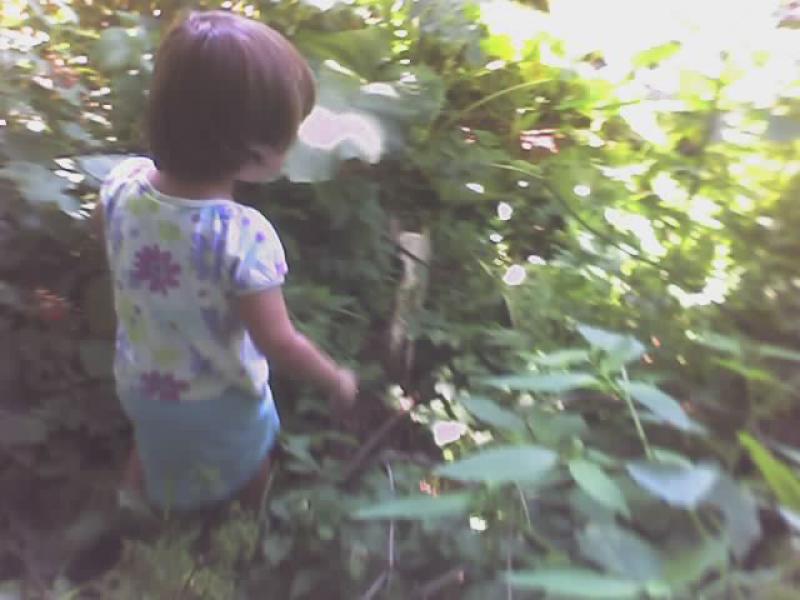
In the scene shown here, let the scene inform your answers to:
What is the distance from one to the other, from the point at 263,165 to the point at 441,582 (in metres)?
0.45

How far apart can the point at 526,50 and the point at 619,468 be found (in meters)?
0.80

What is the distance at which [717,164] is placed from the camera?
3.14 ft

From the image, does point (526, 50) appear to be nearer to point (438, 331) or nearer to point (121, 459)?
point (438, 331)

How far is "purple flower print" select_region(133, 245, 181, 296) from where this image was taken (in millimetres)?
961

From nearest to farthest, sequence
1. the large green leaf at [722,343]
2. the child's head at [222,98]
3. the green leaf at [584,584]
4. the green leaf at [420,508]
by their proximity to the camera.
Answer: the green leaf at [584,584] → the green leaf at [420,508] → the large green leaf at [722,343] → the child's head at [222,98]

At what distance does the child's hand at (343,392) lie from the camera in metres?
1.02

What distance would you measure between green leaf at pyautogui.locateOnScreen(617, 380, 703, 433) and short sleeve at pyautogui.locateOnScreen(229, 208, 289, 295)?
15.2 inches

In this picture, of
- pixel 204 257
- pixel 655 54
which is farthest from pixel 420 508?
pixel 655 54

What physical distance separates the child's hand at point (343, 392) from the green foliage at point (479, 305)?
1.5 inches

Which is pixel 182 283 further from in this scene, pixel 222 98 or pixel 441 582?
pixel 441 582

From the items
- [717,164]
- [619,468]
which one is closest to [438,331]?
[717,164]

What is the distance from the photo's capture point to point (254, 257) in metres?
0.94

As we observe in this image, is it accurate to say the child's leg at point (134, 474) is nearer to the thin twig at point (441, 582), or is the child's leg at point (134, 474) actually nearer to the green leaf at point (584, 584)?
the thin twig at point (441, 582)

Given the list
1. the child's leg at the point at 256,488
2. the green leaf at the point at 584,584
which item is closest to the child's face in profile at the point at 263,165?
the child's leg at the point at 256,488
